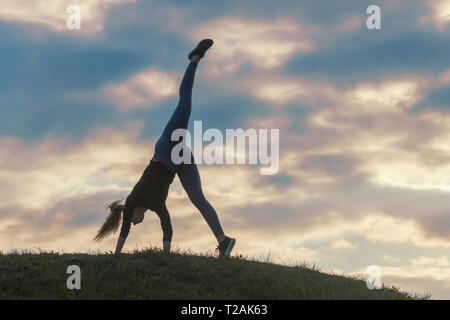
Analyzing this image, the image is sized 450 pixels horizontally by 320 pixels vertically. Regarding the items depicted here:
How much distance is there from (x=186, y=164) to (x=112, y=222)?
2.96 metres

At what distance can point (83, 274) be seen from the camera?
15.6 metres

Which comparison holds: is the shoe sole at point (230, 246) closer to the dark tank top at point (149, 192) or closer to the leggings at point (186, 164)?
the leggings at point (186, 164)

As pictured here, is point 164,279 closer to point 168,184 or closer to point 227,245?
point 227,245

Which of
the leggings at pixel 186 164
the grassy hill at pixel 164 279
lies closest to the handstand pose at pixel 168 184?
the leggings at pixel 186 164

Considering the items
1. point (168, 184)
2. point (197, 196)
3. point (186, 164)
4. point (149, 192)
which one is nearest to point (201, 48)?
point (186, 164)

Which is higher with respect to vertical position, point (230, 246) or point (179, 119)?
point (179, 119)

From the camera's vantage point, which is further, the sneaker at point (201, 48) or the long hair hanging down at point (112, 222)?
the long hair hanging down at point (112, 222)

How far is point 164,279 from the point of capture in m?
15.4

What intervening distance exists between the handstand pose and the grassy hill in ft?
2.43

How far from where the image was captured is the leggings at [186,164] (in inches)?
669

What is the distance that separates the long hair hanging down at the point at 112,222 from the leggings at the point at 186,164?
6.92 ft
